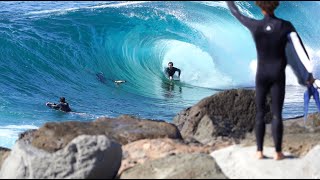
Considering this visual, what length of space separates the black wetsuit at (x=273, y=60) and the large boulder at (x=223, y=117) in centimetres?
157

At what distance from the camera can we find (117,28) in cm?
2938

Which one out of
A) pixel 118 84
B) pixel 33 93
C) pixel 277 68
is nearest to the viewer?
pixel 277 68

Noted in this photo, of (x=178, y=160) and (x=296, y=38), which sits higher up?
(x=296, y=38)

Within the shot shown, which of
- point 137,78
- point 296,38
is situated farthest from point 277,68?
point 137,78

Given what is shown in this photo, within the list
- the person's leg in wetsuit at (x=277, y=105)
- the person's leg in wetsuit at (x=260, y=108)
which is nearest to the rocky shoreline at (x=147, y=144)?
the person's leg in wetsuit at (x=260, y=108)

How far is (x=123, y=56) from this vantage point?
2680cm

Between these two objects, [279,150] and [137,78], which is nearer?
[279,150]

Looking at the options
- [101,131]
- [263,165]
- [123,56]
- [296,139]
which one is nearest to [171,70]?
[123,56]

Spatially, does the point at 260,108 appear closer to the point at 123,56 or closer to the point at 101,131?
the point at 101,131

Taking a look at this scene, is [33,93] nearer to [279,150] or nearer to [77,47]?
[77,47]

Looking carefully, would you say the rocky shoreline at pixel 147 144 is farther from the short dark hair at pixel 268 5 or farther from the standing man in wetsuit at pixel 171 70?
the standing man in wetsuit at pixel 171 70

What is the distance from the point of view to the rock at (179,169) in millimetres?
6809

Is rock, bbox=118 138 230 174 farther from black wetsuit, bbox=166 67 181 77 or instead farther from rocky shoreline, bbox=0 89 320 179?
black wetsuit, bbox=166 67 181 77

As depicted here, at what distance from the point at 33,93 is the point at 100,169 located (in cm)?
1390
